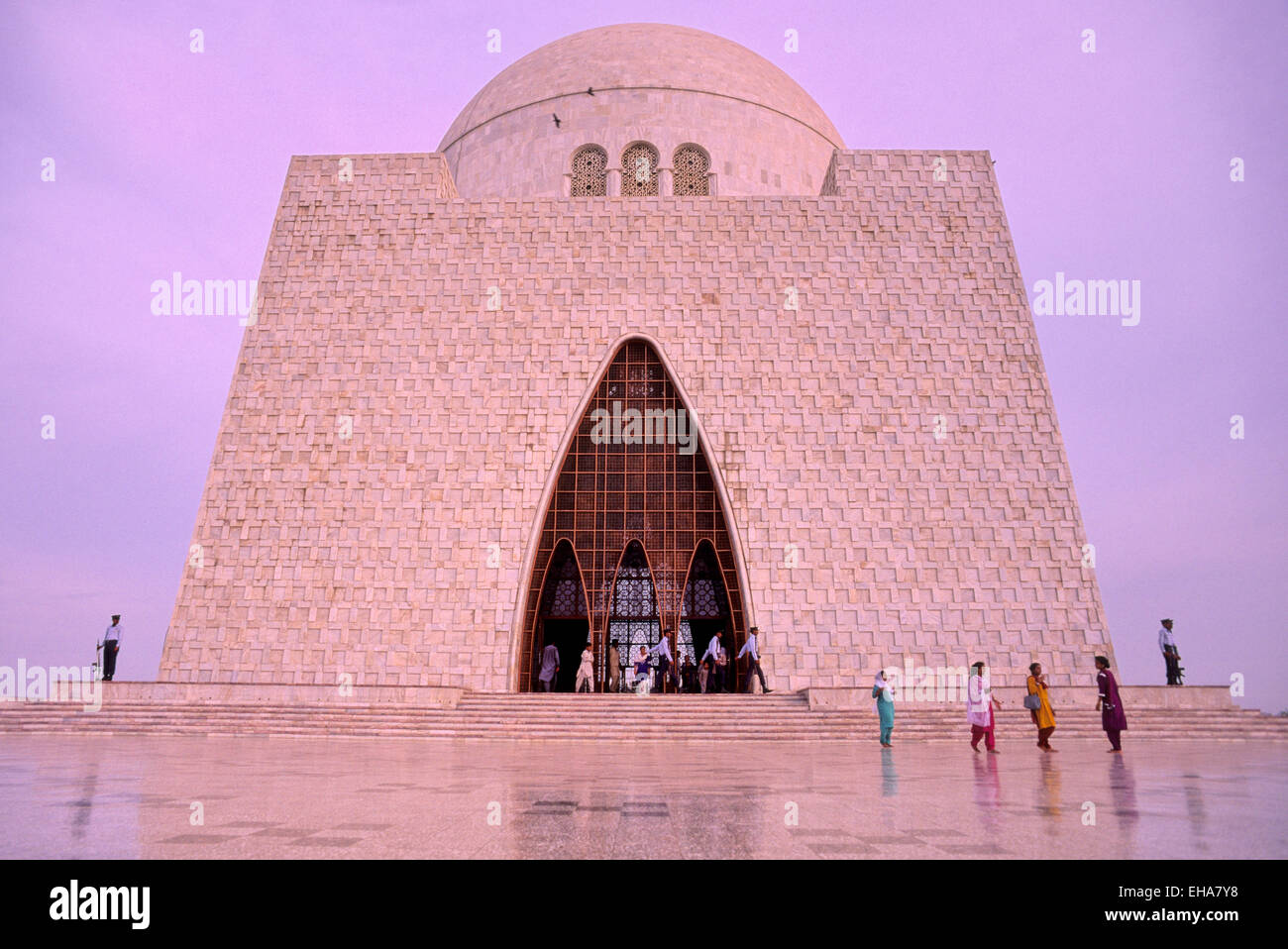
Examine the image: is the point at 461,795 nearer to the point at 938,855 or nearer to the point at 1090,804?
the point at 938,855

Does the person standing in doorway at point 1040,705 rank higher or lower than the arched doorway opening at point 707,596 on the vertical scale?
lower

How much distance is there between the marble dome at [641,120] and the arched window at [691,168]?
6.6 inches

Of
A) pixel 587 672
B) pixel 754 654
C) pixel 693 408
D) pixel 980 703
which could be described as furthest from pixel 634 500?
pixel 980 703

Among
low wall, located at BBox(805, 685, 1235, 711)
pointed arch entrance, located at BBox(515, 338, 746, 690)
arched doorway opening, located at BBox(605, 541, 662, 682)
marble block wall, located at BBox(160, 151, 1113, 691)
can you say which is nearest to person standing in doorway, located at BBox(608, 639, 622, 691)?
pointed arch entrance, located at BBox(515, 338, 746, 690)

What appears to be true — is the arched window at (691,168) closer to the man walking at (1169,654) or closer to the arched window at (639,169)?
the arched window at (639,169)

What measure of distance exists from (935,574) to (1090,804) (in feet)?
32.3

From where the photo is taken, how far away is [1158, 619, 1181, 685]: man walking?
11844 mm

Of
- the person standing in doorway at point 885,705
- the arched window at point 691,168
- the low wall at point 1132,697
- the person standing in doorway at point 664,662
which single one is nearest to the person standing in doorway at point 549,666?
the person standing in doorway at point 664,662

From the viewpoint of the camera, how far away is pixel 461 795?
435 cm

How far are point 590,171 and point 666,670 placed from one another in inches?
400

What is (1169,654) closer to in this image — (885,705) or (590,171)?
(885,705)

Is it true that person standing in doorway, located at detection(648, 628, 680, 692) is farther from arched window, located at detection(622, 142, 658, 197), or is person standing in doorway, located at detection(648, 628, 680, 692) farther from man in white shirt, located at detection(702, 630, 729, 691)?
arched window, located at detection(622, 142, 658, 197)

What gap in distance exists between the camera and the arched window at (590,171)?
18.2m

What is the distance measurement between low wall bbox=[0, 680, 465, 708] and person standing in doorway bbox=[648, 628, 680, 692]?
3147 millimetres
